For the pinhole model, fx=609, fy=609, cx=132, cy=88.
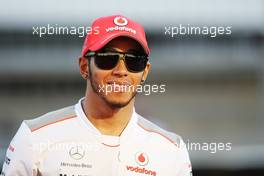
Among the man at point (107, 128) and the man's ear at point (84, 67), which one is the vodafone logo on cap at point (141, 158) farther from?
the man's ear at point (84, 67)

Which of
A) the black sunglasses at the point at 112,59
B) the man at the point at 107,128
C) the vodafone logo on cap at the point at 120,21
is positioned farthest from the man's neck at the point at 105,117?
the vodafone logo on cap at the point at 120,21

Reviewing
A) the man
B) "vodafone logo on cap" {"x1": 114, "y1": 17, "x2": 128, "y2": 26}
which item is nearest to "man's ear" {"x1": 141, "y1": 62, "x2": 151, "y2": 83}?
the man

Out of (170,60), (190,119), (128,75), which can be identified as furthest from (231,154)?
(128,75)

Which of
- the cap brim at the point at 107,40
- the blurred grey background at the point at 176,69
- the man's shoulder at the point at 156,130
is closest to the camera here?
the cap brim at the point at 107,40

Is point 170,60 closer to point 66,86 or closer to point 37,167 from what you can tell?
point 66,86

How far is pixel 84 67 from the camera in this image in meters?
1.64

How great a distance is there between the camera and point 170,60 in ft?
6.48

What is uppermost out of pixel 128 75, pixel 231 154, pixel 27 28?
pixel 27 28

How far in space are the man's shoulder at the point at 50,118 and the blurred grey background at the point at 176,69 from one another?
0.26 feet

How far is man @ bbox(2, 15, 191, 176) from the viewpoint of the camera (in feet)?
5.10

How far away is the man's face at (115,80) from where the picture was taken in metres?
1.57

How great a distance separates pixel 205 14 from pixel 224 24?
7cm

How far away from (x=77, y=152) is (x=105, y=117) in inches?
4.6

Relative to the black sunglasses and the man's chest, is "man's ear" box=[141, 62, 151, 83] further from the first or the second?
the man's chest
